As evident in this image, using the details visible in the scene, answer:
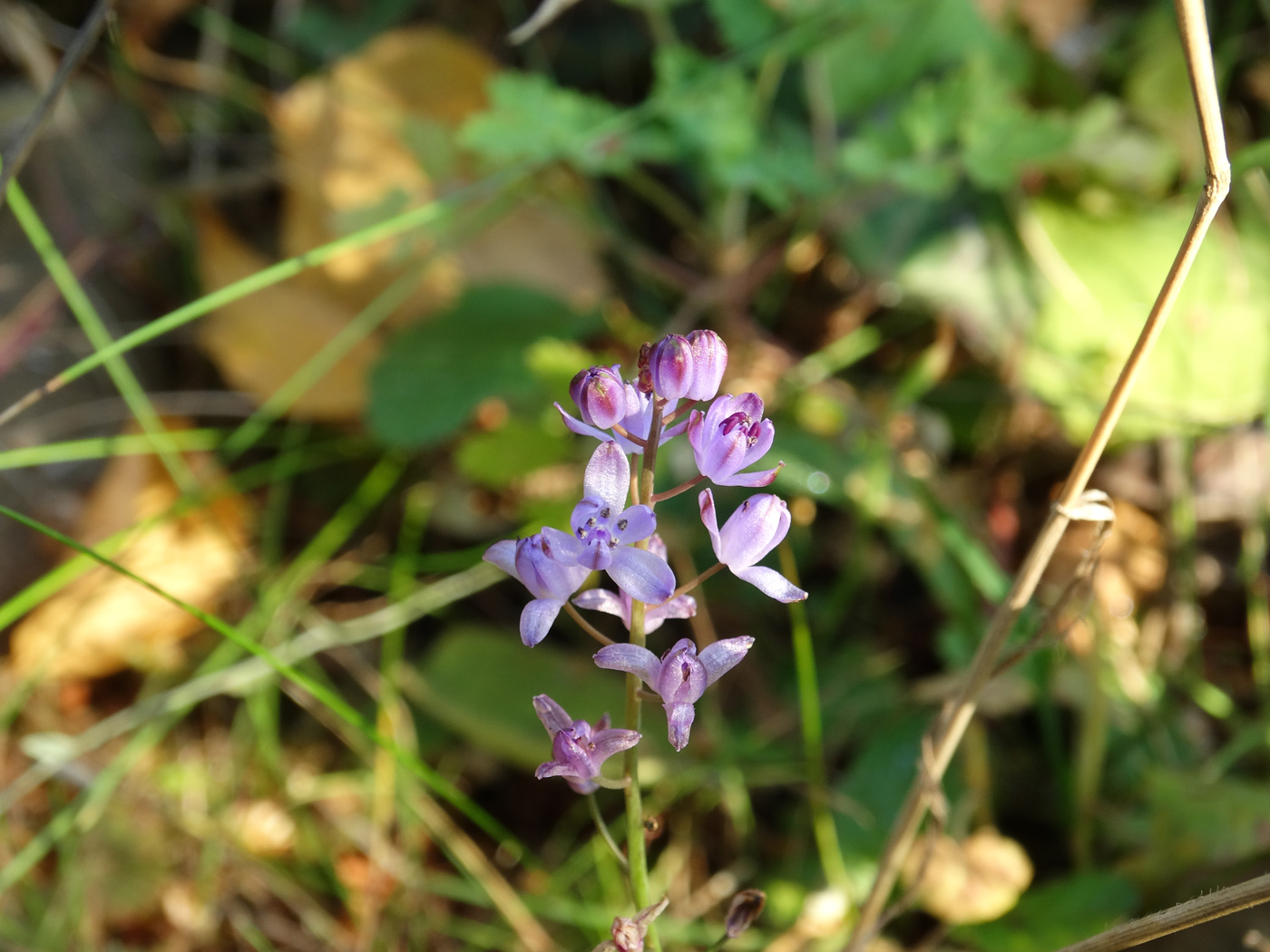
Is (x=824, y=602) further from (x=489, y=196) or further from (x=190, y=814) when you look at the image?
(x=190, y=814)

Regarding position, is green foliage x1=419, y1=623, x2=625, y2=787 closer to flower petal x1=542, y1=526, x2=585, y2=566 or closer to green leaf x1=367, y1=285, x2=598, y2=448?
green leaf x1=367, y1=285, x2=598, y2=448

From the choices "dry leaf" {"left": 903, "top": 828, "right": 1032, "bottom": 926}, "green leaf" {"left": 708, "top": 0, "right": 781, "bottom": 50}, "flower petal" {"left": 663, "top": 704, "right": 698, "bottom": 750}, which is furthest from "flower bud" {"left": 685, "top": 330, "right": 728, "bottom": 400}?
"green leaf" {"left": 708, "top": 0, "right": 781, "bottom": 50}

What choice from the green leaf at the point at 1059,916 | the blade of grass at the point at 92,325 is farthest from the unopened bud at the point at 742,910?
the blade of grass at the point at 92,325

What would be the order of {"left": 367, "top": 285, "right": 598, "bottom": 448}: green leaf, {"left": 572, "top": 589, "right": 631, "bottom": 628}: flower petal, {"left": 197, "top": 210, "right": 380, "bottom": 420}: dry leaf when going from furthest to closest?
{"left": 197, "top": 210, "right": 380, "bottom": 420}: dry leaf
{"left": 367, "top": 285, "right": 598, "bottom": 448}: green leaf
{"left": 572, "top": 589, "right": 631, "bottom": 628}: flower petal

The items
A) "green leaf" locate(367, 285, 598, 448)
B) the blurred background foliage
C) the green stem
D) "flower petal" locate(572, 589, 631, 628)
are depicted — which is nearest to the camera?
"flower petal" locate(572, 589, 631, 628)

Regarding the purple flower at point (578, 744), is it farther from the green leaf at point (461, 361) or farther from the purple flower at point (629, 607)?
the green leaf at point (461, 361)

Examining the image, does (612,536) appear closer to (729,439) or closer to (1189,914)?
(729,439)

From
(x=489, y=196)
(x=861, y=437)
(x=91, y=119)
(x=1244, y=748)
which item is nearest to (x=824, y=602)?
(x=861, y=437)
